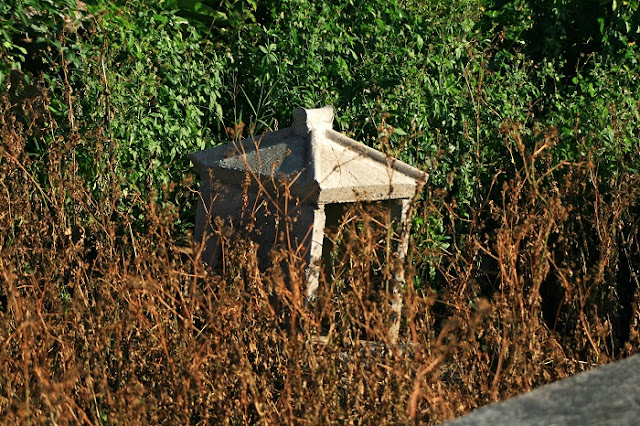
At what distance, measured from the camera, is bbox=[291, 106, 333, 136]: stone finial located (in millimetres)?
3914

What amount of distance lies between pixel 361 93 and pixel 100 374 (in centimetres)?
291

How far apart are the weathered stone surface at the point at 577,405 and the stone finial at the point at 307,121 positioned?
7.01 ft

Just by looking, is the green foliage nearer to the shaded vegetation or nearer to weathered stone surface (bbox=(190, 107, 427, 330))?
the shaded vegetation

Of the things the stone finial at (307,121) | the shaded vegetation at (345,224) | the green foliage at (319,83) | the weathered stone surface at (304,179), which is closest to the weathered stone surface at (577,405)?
the shaded vegetation at (345,224)

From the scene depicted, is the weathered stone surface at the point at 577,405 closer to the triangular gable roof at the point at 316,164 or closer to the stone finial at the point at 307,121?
the triangular gable roof at the point at 316,164

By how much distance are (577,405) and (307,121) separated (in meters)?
2.32

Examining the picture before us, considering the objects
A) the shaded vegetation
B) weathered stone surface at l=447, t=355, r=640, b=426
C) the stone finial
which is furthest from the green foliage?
weathered stone surface at l=447, t=355, r=640, b=426

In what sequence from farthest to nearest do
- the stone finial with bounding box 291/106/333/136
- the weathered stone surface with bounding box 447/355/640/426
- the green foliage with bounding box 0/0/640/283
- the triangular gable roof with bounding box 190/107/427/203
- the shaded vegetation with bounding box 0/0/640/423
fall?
the green foliage with bounding box 0/0/640/283, the stone finial with bounding box 291/106/333/136, the triangular gable roof with bounding box 190/107/427/203, the shaded vegetation with bounding box 0/0/640/423, the weathered stone surface with bounding box 447/355/640/426

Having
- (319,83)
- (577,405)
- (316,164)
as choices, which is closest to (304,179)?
(316,164)

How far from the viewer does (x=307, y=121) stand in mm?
3912

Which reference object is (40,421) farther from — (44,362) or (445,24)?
(445,24)

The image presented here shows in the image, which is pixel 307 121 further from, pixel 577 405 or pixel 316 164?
pixel 577 405

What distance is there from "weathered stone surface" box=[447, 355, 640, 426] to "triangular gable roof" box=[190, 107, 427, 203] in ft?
5.83

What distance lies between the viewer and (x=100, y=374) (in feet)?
8.79
